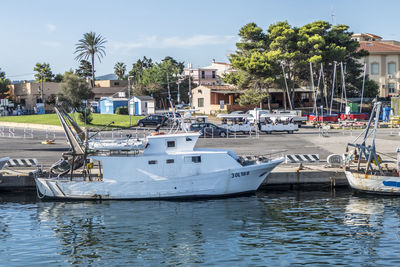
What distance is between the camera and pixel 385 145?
1769 inches

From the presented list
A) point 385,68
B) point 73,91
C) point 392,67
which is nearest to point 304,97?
point 385,68

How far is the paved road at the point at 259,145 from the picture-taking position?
41525 millimetres

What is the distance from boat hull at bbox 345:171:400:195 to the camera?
29.7 meters

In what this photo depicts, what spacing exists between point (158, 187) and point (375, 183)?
1284cm

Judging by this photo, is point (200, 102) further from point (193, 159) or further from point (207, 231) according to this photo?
point (207, 231)

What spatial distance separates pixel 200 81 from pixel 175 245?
108355 mm

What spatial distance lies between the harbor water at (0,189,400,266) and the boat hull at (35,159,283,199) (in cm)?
53

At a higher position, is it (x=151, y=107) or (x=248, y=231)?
(x=151, y=107)

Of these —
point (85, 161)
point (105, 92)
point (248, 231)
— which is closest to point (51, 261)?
point (248, 231)

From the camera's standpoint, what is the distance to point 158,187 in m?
29.3

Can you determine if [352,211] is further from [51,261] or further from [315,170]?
[51,261]

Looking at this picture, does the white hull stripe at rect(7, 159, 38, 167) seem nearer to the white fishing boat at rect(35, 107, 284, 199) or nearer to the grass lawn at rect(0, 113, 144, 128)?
the white fishing boat at rect(35, 107, 284, 199)

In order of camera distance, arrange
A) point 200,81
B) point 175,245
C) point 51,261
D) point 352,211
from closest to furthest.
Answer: point 51,261, point 175,245, point 352,211, point 200,81

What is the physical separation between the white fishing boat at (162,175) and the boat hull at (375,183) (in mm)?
5902
